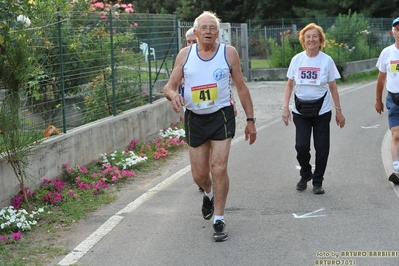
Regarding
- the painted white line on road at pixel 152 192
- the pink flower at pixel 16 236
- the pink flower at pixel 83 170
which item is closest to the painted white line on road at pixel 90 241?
the painted white line on road at pixel 152 192

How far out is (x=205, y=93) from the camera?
637 centimetres

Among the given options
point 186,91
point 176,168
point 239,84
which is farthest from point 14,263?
point 176,168

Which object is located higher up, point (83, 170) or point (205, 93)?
point (205, 93)

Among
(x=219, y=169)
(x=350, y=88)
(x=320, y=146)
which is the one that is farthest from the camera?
(x=350, y=88)

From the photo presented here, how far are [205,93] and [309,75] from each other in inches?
75.0

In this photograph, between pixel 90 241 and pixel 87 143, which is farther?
pixel 87 143

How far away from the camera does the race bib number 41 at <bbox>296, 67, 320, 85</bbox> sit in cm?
785

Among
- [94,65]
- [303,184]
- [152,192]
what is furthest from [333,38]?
[152,192]

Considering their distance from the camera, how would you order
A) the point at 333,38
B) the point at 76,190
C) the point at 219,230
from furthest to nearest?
the point at 333,38 → the point at 76,190 → the point at 219,230

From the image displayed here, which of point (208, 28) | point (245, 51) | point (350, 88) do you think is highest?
point (208, 28)

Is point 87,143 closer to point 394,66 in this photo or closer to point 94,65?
point 94,65

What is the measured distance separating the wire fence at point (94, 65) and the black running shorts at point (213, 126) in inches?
84.4

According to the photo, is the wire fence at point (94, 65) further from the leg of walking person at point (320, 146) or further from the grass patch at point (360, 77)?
the grass patch at point (360, 77)

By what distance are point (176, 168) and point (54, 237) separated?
3412 millimetres
